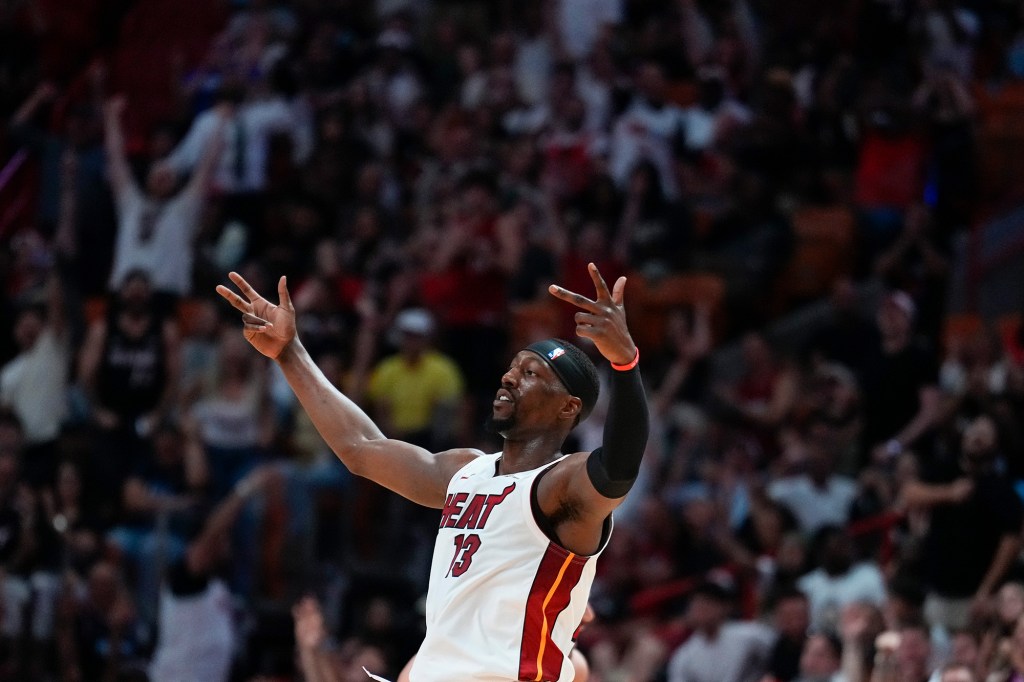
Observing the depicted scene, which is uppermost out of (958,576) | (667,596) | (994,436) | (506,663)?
(506,663)

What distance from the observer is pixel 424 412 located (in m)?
13.6

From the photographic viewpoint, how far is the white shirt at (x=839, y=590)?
1095cm

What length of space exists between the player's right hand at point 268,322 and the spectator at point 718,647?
5453 millimetres

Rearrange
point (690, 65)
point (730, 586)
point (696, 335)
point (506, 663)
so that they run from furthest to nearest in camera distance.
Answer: point (690, 65) < point (696, 335) < point (730, 586) < point (506, 663)

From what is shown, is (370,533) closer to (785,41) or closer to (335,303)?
(335,303)

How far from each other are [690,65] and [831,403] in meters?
5.20

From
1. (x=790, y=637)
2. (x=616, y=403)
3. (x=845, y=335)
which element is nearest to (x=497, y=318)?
(x=845, y=335)

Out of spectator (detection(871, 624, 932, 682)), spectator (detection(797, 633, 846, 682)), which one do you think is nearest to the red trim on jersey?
spectator (detection(871, 624, 932, 682))

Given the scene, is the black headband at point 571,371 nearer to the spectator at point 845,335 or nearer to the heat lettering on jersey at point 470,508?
the heat lettering on jersey at point 470,508

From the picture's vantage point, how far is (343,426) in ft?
21.9

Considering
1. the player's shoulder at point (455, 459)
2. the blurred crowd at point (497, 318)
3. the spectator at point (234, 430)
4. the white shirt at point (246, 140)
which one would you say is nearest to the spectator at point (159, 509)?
the blurred crowd at point (497, 318)

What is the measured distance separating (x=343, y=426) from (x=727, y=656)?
5296mm

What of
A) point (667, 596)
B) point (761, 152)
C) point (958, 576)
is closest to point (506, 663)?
point (958, 576)

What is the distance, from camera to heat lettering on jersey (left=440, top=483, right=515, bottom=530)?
5852 millimetres
